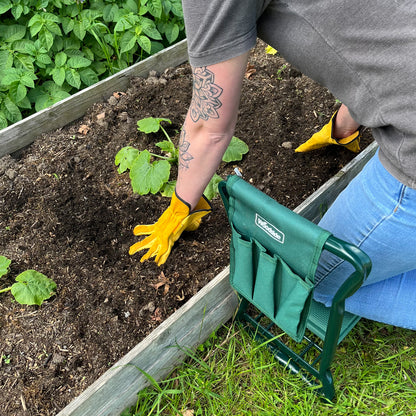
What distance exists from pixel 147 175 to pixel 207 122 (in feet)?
2.58

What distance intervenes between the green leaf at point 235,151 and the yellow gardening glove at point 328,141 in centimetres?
35

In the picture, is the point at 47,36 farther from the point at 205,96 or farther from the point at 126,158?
the point at 205,96

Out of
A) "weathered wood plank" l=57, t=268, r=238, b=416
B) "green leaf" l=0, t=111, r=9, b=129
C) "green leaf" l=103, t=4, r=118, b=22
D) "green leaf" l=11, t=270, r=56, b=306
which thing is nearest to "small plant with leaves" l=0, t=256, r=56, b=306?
"green leaf" l=11, t=270, r=56, b=306

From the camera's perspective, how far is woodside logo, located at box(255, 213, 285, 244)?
1351 mm

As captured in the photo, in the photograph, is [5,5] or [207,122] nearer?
[207,122]

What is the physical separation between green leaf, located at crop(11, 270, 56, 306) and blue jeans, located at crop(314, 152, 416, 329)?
4.13 feet

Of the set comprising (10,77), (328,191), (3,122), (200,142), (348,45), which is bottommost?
(3,122)

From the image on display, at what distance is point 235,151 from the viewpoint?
2.50 m

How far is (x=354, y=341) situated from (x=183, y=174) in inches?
45.7

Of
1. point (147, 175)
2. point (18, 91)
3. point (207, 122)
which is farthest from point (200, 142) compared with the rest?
point (18, 91)

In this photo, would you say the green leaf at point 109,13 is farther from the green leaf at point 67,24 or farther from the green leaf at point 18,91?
the green leaf at point 18,91

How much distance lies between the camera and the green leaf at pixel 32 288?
197 centimetres

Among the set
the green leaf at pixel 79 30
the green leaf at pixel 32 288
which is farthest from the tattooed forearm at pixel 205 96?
the green leaf at pixel 79 30

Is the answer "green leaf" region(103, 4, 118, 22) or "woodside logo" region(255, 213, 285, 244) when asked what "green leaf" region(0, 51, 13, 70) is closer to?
"green leaf" region(103, 4, 118, 22)
